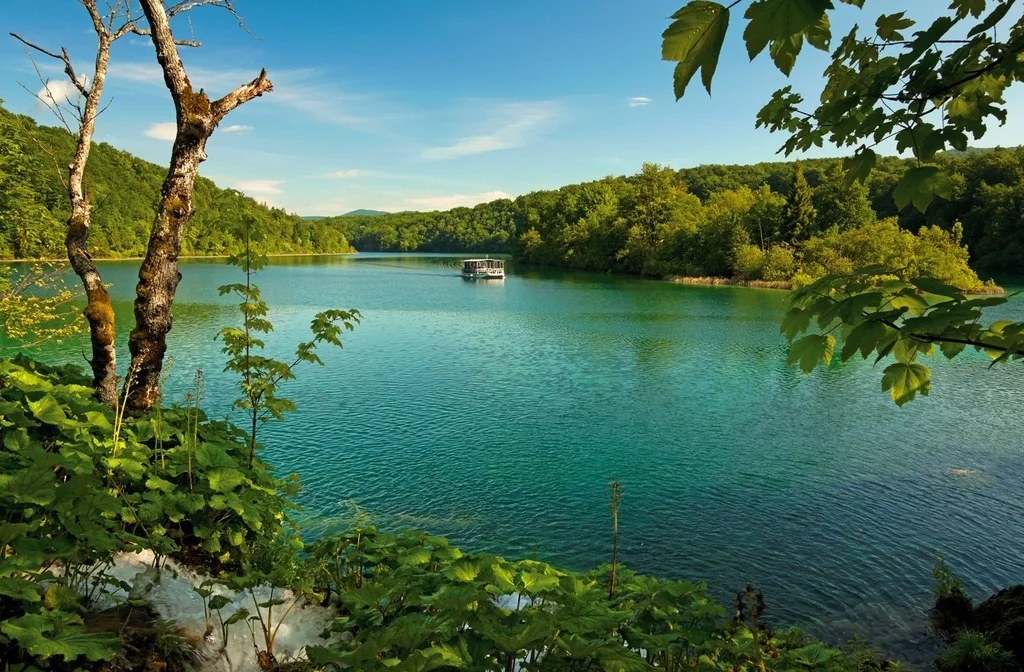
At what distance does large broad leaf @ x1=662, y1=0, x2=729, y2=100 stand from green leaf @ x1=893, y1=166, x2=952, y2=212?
1.30m

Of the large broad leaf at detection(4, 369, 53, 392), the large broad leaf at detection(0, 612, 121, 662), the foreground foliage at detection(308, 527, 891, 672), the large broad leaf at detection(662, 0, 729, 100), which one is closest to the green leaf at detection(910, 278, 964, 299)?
the large broad leaf at detection(662, 0, 729, 100)

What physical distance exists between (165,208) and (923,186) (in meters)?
5.89

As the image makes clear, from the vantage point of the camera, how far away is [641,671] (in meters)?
2.29

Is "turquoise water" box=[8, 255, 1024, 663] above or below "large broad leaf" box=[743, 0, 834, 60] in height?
below

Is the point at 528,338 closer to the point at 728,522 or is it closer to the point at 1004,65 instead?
the point at 728,522

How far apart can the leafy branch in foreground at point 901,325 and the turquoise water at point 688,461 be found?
622 centimetres

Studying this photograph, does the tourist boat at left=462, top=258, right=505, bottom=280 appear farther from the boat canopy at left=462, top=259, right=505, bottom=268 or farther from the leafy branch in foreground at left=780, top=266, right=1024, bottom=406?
the leafy branch in foreground at left=780, top=266, right=1024, bottom=406

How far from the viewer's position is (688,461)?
12070 millimetres

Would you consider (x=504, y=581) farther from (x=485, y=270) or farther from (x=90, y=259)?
(x=485, y=270)

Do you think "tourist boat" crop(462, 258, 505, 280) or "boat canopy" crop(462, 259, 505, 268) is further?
"boat canopy" crop(462, 259, 505, 268)

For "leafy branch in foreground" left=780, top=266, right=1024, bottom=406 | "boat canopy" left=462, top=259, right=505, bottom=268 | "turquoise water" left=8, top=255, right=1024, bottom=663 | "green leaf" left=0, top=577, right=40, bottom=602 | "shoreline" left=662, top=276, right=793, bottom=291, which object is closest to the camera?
"leafy branch in foreground" left=780, top=266, right=1024, bottom=406

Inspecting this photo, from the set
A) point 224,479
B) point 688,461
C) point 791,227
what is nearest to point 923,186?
point 224,479

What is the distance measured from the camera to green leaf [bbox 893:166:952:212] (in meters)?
2.02

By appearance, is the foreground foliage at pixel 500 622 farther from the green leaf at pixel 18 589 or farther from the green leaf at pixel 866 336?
the green leaf at pixel 866 336
